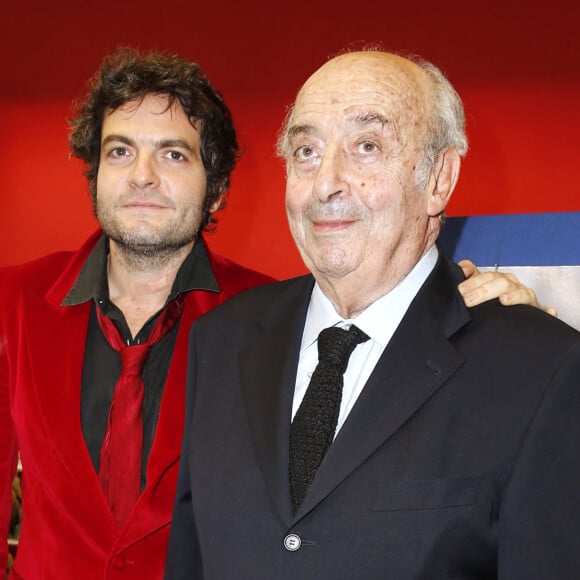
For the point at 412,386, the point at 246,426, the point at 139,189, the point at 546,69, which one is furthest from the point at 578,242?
the point at 546,69

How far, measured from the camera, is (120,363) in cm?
189

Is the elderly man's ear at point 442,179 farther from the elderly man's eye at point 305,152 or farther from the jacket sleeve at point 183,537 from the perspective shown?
the jacket sleeve at point 183,537

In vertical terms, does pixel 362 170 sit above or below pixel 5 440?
above

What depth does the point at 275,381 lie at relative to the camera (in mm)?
1444

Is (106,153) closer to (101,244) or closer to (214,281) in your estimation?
(101,244)

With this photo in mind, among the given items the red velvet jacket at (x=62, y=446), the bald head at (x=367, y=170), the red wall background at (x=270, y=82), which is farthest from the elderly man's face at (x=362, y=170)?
the red wall background at (x=270, y=82)

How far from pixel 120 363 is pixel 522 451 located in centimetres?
104

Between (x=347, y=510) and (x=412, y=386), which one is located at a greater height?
(x=412, y=386)

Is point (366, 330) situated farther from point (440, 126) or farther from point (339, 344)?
point (440, 126)

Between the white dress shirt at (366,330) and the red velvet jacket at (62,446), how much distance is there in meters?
0.43

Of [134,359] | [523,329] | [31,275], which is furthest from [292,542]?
[31,275]

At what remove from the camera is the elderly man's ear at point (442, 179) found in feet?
4.78

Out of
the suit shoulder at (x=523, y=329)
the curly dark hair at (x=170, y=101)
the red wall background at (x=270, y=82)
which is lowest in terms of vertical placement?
the suit shoulder at (x=523, y=329)

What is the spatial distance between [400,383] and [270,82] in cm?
292
